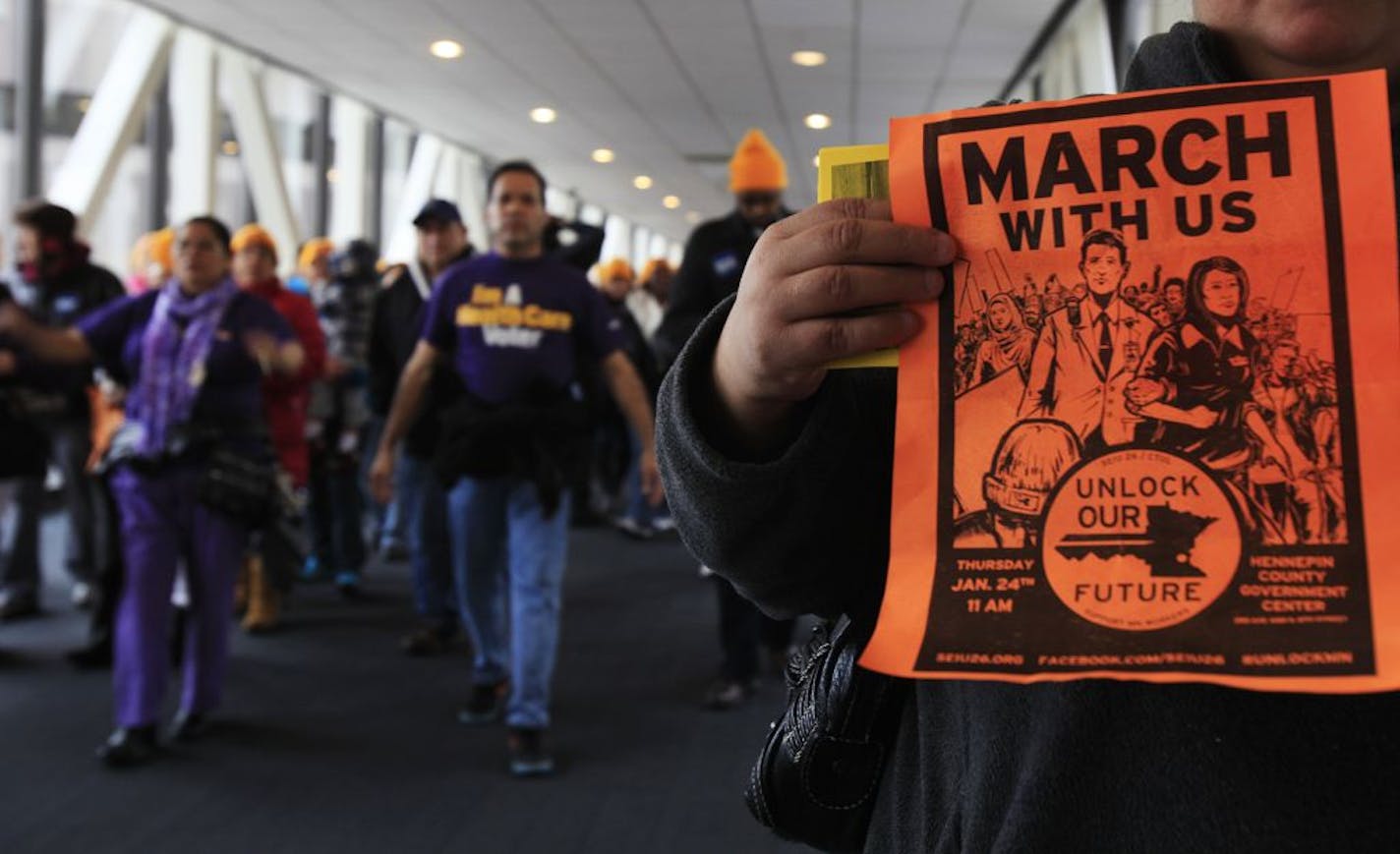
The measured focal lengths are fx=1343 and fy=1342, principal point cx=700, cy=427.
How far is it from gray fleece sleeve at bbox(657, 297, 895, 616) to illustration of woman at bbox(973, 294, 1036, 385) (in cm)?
12

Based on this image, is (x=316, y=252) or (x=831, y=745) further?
(x=316, y=252)

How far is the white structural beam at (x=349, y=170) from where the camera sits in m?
11.8

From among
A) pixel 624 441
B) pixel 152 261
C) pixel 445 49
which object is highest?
pixel 445 49

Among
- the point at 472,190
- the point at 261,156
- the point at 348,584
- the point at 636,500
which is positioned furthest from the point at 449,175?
the point at 348,584

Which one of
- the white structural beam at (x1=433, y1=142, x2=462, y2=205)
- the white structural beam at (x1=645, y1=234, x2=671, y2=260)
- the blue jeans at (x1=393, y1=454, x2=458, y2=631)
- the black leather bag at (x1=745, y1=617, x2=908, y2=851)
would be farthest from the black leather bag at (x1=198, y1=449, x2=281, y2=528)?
the white structural beam at (x1=645, y1=234, x2=671, y2=260)

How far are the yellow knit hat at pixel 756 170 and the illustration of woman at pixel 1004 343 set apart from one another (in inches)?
137

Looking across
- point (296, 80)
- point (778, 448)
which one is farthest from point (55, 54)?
point (778, 448)

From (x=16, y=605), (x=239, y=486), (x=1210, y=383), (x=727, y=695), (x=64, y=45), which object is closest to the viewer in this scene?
(x=1210, y=383)

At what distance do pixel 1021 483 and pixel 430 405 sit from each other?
436 cm

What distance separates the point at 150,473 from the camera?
360 centimetres

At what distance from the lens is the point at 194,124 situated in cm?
920

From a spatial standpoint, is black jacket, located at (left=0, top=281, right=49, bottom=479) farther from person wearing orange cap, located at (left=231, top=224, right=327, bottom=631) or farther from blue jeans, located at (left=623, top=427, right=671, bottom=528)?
blue jeans, located at (left=623, top=427, right=671, bottom=528)

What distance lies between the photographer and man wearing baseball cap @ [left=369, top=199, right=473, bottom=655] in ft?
16.1

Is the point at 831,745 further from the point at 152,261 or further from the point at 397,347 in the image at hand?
the point at 152,261
